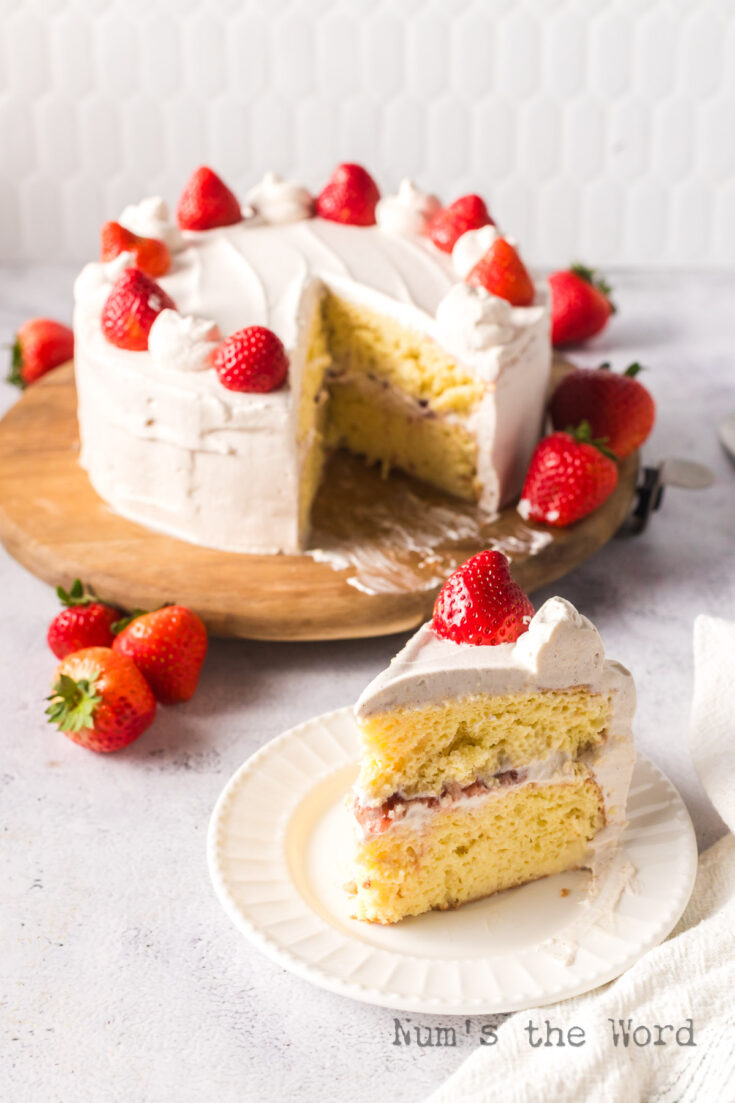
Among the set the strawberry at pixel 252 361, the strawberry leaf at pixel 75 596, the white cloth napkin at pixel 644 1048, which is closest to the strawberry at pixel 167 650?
the strawberry leaf at pixel 75 596

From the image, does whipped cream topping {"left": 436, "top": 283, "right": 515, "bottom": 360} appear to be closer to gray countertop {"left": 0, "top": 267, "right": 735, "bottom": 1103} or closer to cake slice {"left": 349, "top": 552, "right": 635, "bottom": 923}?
gray countertop {"left": 0, "top": 267, "right": 735, "bottom": 1103}

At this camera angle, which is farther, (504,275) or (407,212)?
(407,212)

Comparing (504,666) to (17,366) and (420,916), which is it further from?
(17,366)

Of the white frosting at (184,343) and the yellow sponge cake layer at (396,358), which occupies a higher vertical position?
the white frosting at (184,343)

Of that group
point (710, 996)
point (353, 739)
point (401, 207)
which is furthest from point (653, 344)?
point (710, 996)

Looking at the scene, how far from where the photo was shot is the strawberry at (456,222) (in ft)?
13.0

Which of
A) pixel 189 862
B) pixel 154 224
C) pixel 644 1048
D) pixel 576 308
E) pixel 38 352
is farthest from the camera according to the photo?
pixel 576 308

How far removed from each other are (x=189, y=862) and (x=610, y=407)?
6.12 feet

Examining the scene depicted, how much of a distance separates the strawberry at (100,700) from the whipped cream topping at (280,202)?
1.81 meters

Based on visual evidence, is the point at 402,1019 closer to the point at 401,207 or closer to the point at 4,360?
the point at 401,207

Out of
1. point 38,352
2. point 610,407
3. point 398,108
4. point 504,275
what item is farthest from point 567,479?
point 398,108

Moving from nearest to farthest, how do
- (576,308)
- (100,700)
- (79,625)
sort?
(100,700), (79,625), (576,308)

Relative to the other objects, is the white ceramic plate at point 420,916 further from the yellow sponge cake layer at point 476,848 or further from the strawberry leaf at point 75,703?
the strawberry leaf at point 75,703

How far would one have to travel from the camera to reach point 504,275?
3676 millimetres
